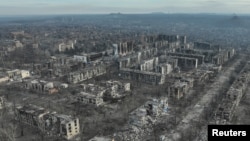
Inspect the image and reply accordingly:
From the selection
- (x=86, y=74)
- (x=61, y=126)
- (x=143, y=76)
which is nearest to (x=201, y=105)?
(x=143, y=76)

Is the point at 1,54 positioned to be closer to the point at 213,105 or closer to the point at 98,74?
the point at 98,74

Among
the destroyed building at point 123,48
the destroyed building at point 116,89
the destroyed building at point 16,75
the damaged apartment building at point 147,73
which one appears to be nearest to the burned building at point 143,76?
the damaged apartment building at point 147,73

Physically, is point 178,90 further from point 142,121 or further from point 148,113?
point 142,121

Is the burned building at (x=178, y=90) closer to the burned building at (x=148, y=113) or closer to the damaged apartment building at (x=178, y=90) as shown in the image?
the damaged apartment building at (x=178, y=90)

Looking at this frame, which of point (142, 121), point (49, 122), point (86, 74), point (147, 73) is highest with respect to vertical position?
point (147, 73)

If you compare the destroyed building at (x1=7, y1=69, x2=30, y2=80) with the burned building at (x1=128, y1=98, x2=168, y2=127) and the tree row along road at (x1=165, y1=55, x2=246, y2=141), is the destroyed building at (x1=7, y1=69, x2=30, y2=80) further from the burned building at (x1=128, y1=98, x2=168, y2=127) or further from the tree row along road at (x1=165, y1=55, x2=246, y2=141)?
the tree row along road at (x1=165, y1=55, x2=246, y2=141)

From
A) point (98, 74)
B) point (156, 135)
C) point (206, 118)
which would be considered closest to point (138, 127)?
point (156, 135)

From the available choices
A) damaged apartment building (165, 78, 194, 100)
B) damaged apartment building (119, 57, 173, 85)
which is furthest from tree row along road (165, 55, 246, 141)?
damaged apartment building (119, 57, 173, 85)
